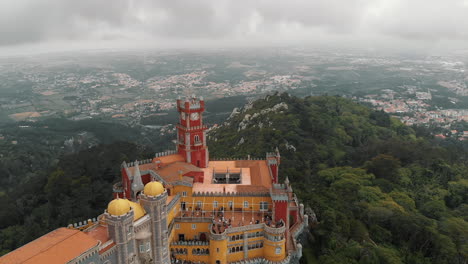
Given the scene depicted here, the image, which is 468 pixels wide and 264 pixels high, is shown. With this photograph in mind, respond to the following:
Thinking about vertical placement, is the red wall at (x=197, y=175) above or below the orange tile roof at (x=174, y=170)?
below

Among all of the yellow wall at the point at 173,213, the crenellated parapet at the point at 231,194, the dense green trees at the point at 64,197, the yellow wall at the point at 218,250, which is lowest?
the dense green trees at the point at 64,197

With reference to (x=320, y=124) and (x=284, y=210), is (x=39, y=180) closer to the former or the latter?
(x=284, y=210)

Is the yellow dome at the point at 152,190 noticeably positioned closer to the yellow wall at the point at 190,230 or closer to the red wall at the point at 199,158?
the yellow wall at the point at 190,230

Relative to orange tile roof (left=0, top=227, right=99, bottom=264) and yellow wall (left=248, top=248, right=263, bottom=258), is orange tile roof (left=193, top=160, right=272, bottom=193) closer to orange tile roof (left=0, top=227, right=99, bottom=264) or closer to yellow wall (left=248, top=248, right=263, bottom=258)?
yellow wall (left=248, top=248, right=263, bottom=258)

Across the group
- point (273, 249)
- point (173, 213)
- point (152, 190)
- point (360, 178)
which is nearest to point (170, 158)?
point (173, 213)

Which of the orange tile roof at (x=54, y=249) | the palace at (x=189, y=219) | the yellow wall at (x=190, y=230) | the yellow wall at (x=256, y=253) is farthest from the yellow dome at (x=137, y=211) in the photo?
the yellow wall at (x=256, y=253)

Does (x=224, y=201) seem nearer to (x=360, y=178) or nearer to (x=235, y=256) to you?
(x=235, y=256)

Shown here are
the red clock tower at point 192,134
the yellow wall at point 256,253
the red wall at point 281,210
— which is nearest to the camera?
the yellow wall at point 256,253
